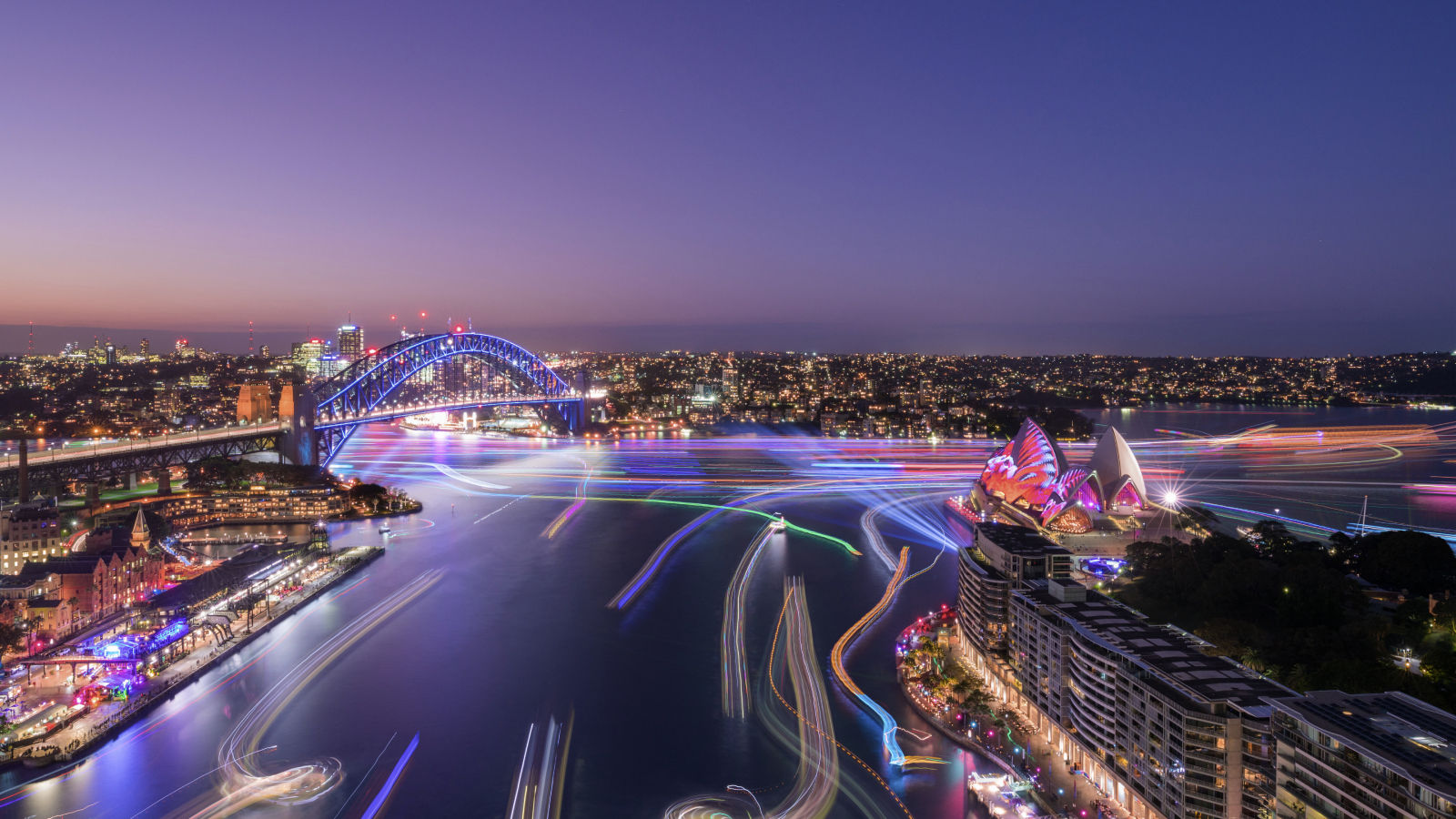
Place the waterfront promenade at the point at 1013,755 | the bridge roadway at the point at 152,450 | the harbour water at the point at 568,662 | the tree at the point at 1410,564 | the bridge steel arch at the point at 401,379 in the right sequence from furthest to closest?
the bridge steel arch at the point at 401,379
the bridge roadway at the point at 152,450
the tree at the point at 1410,564
the harbour water at the point at 568,662
the waterfront promenade at the point at 1013,755

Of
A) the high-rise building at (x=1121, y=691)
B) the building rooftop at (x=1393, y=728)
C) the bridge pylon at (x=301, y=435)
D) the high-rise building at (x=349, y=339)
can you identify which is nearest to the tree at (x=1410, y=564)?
the high-rise building at (x=1121, y=691)

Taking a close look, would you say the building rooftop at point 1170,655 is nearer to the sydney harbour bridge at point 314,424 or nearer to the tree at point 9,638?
the tree at point 9,638

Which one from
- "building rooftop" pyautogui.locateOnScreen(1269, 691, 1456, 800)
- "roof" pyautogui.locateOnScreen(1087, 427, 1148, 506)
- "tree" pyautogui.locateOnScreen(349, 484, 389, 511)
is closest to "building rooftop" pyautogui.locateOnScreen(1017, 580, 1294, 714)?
"building rooftop" pyautogui.locateOnScreen(1269, 691, 1456, 800)

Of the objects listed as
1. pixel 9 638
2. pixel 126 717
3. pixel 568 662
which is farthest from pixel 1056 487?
pixel 9 638

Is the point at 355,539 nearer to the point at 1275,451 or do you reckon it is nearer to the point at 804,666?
the point at 804,666

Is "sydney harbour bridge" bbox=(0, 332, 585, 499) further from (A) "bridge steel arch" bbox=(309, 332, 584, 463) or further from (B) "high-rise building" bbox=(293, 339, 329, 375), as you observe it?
(B) "high-rise building" bbox=(293, 339, 329, 375)

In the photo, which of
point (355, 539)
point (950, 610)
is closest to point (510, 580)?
point (355, 539)
